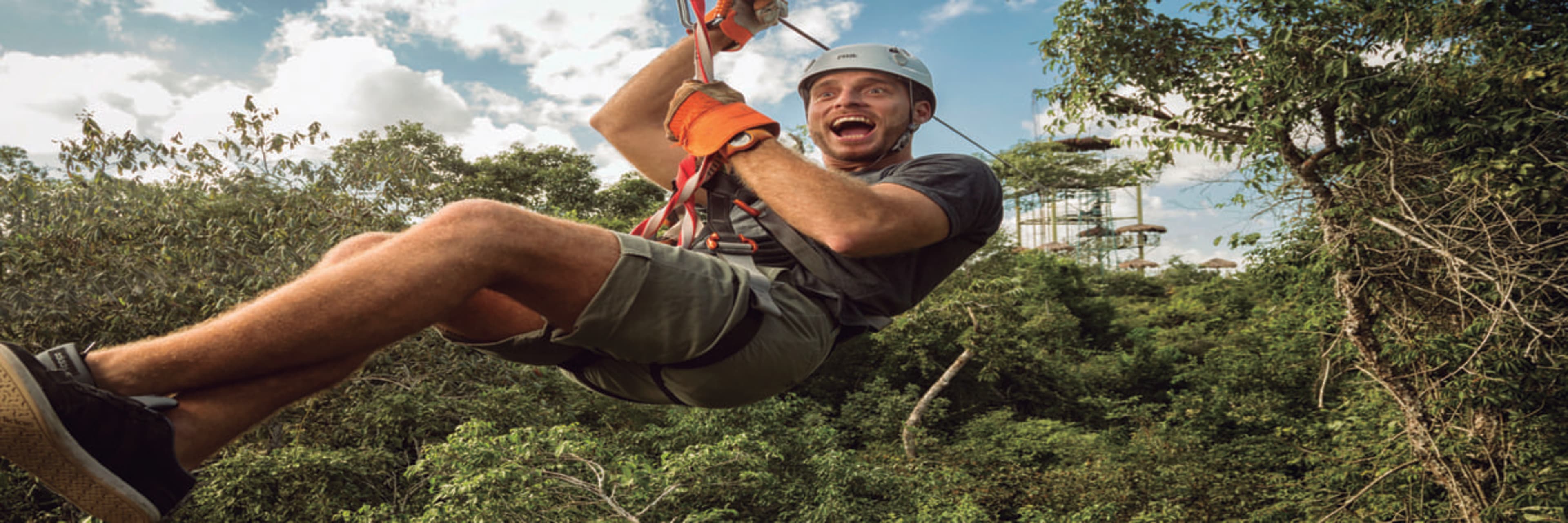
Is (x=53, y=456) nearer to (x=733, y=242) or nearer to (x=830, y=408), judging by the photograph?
(x=733, y=242)

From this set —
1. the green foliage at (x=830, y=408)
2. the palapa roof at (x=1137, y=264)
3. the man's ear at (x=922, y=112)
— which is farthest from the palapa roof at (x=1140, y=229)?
the man's ear at (x=922, y=112)

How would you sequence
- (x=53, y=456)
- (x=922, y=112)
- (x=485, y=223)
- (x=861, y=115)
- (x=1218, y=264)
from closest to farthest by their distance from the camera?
(x=53, y=456)
(x=485, y=223)
(x=861, y=115)
(x=922, y=112)
(x=1218, y=264)

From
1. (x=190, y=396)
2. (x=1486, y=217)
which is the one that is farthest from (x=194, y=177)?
(x=1486, y=217)

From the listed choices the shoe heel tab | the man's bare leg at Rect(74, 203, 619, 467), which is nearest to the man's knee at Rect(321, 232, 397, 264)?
the man's bare leg at Rect(74, 203, 619, 467)

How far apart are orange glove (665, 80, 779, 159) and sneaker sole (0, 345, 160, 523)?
3.56 ft

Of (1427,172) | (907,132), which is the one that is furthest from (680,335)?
(1427,172)

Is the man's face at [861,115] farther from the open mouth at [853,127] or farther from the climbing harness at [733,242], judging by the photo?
the climbing harness at [733,242]

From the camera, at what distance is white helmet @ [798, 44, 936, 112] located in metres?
2.23

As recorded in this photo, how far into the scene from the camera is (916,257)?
2.03 meters

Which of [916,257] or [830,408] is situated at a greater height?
[916,257]

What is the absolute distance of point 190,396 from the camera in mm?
1394

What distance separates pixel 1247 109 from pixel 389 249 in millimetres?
6178

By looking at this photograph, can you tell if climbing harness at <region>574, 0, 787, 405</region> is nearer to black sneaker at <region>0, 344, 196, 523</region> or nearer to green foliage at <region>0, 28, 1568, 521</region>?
black sneaker at <region>0, 344, 196, 523</region>

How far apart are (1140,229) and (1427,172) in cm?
3220
